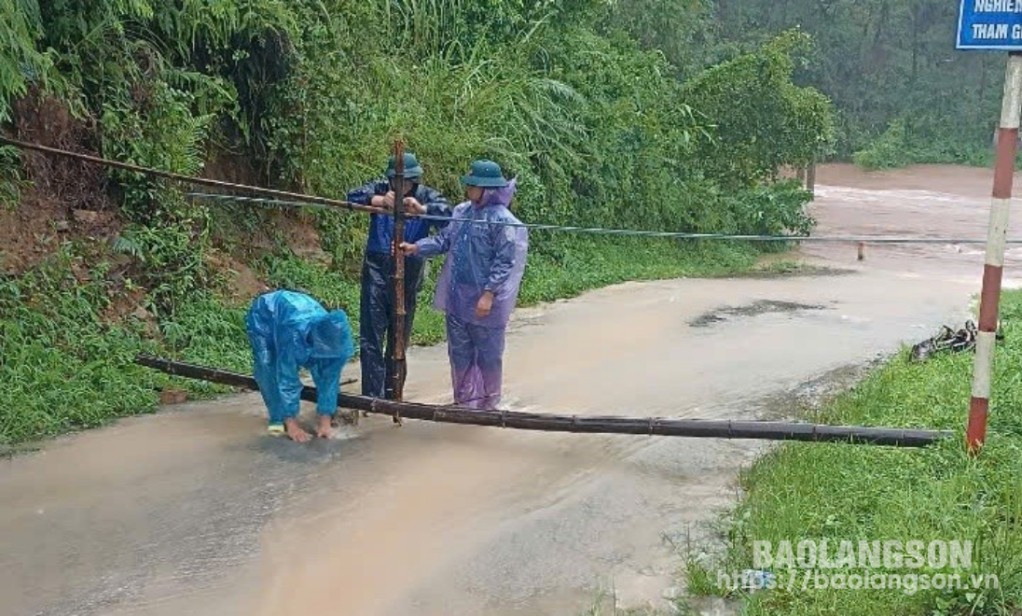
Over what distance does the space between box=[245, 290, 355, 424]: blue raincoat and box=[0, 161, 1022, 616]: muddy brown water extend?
13.2 inches

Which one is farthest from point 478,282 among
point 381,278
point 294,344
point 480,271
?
point 294,344

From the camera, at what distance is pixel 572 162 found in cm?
1405

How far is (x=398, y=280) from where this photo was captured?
6.05m

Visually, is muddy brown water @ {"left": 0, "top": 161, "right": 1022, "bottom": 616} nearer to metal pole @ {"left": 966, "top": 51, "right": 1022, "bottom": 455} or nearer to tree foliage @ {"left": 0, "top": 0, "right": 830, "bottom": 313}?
metal pole @ {"left": 966, "top": 51, "right": 1022, "bottom": 455}

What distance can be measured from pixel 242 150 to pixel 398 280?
3.86 metres

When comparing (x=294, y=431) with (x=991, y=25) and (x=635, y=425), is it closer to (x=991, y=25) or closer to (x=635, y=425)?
(x=635, y=425)

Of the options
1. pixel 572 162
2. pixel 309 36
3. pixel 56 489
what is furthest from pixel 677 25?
pixel 56 489

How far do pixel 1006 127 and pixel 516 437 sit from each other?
3112mm

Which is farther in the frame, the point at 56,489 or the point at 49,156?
the point at 49,156

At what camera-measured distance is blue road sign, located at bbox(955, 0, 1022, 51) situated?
4367 millimetres

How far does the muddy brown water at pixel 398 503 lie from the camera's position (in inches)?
165

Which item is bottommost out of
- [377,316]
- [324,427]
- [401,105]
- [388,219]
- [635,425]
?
[324,427]

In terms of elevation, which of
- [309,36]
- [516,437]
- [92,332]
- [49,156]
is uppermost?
[309,36]

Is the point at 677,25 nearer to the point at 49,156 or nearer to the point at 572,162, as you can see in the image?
the point at 572,162
